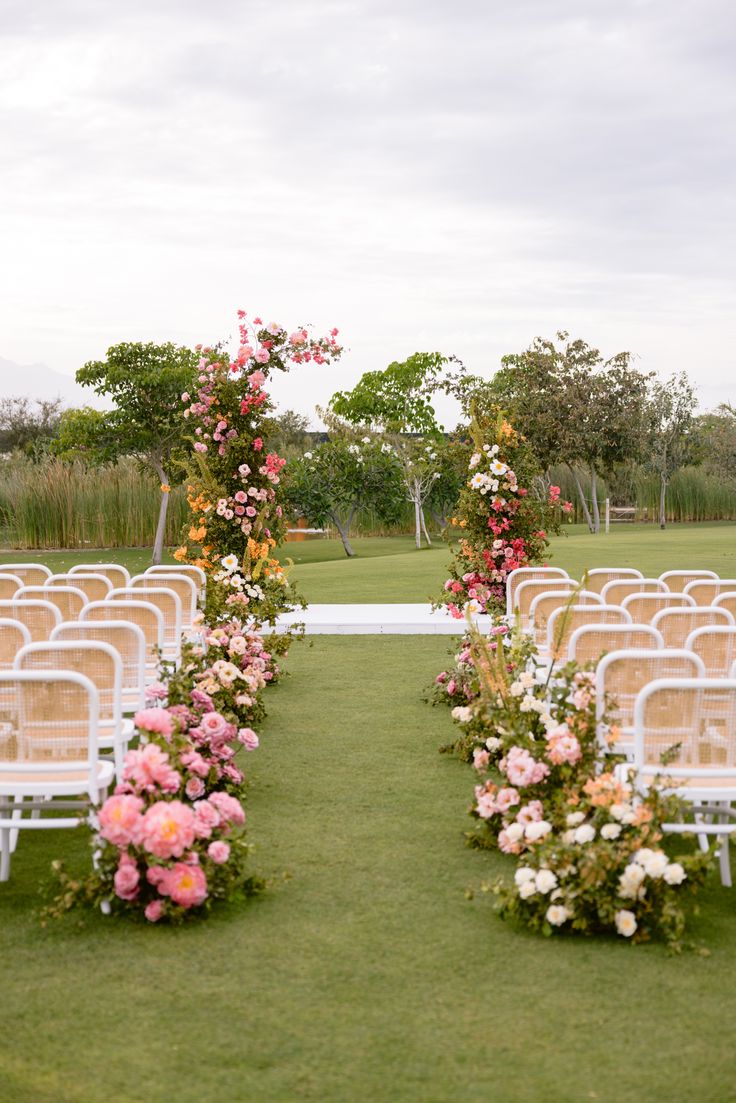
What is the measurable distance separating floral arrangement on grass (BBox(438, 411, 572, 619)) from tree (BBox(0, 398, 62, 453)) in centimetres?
4160

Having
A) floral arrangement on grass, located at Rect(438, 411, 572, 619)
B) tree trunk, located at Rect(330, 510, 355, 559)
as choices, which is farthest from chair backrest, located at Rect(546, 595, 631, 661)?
tree trunk, located at Rect(330, 510, 355, 559)

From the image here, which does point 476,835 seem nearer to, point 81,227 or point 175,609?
point 175,609

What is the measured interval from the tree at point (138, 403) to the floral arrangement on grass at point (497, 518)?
55.3 feet

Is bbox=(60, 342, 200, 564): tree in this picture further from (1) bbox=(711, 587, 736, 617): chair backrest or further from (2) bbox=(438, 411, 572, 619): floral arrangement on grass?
(1) bbox=(711, 587, 736, 617): chair backrest

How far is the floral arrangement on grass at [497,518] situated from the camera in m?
9.66

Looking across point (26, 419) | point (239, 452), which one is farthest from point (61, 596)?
point (26, 419)

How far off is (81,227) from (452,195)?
591cm

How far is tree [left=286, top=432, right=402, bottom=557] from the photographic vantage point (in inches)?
1060

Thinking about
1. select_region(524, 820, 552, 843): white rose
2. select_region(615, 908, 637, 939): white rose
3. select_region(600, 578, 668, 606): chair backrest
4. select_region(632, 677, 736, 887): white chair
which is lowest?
select_region(615, 908, 637, 939): white rose

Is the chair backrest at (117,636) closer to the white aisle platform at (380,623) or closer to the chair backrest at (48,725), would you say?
the chair backrest at (48,725)

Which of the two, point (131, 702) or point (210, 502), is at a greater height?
point (210, 502)

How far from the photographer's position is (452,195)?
19.2 m

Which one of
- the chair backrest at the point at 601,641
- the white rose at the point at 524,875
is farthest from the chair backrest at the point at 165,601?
the white rose at the point at 524,875

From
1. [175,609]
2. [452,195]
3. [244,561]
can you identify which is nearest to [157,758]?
[175,609]
